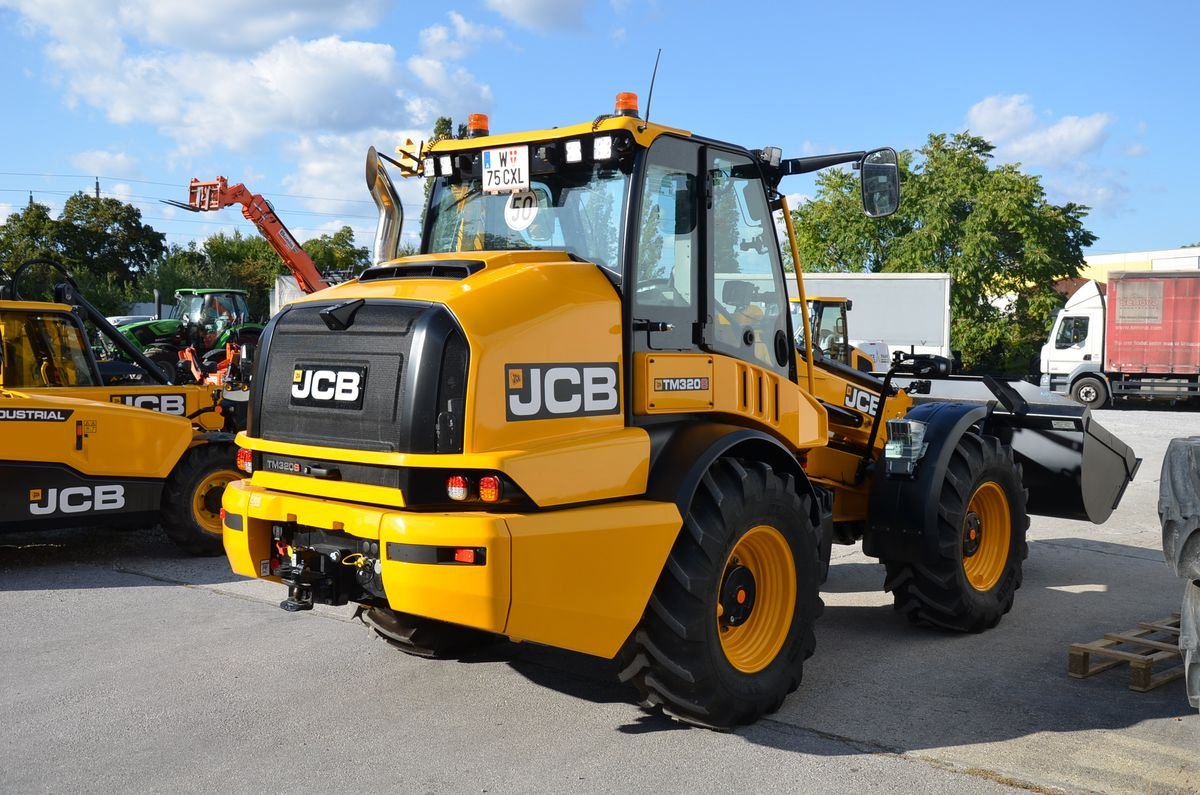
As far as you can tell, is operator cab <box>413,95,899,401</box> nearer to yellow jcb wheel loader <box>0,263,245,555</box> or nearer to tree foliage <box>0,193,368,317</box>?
yellow jcb wheel loader <box>0,263,245,555</box>

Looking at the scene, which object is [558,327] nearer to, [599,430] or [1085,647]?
[599,430]

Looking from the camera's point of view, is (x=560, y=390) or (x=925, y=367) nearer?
(x=560, y=390)

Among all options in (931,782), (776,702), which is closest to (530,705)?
(776,702)

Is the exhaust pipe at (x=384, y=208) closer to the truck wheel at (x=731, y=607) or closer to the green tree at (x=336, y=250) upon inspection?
the truck wheel at (x=731, y=607)

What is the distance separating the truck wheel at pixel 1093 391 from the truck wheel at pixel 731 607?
22.9 metres

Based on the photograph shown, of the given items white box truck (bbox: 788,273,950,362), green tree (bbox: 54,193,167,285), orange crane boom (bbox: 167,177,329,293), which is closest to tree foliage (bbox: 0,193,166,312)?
green tree (bbox: 54,193,167,285)

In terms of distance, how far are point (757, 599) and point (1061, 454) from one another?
3504 millimetres

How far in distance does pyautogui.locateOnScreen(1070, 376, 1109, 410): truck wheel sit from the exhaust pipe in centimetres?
2342

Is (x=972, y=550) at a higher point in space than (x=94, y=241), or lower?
lower

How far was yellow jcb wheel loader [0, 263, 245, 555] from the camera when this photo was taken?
7.78 metres

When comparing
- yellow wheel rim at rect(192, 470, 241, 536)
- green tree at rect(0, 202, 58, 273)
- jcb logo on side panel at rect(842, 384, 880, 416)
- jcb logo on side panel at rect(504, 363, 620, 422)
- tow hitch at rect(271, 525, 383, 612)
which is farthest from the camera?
green tree at rect(0, 202, 58, 273)

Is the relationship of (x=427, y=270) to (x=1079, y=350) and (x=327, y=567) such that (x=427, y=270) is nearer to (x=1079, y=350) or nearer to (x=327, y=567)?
(x=327, y=567)

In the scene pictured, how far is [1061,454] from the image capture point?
7668mm

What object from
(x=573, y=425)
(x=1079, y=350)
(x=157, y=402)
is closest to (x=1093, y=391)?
(x=1079, y=350)
